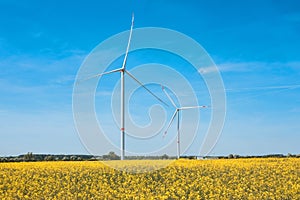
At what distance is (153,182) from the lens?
45.1 ft

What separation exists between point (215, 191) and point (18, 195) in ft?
20.0

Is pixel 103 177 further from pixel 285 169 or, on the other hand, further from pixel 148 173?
pixel 285 169

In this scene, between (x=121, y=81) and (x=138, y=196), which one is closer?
(x=138, y=196)

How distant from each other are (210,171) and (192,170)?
0.67 metres

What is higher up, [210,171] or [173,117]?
[173,117]

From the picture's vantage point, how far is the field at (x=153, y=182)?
12.2 meters

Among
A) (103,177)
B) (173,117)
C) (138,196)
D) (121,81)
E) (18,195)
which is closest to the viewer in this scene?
(138,196)

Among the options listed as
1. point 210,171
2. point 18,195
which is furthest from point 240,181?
point 18,195

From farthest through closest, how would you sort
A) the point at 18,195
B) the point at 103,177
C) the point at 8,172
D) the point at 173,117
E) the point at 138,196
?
the point at 173,117, the point at 8,172, the point at 103,177, the point at 18,195, the point at 138,196

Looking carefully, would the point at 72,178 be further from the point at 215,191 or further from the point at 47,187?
the point at 215,191

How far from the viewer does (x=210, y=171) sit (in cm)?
1519

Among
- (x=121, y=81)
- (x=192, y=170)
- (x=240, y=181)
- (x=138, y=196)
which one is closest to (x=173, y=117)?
(x=121, y=81)

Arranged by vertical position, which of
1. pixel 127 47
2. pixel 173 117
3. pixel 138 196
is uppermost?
pixel 127 47

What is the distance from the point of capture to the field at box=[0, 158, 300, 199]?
12250 mm
